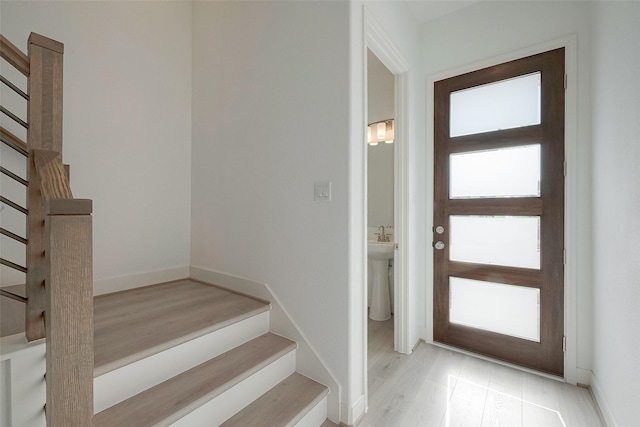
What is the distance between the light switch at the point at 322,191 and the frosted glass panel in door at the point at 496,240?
4.64 ft

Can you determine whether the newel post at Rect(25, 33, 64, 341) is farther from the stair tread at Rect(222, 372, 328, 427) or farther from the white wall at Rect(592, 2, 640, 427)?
the white wall at Rect(592, 2, 640, 427)

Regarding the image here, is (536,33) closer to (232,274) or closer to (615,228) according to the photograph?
(615,228)

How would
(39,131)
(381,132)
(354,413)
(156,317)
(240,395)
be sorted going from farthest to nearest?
(381,132)
(156,317)
(354,413)
(240,395)
(39,131)

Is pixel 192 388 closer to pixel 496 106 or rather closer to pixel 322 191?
pixel 322 191

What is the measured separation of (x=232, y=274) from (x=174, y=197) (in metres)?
1.02

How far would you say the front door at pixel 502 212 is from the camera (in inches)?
→ 79.0

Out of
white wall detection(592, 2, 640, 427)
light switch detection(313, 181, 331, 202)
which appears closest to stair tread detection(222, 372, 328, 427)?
light switch detection(313, 181, 331, 202)

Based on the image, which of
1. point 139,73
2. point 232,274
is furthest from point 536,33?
point 139,73

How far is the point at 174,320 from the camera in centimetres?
169

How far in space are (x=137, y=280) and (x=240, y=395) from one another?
5.16ft

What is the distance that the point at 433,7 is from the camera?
2359 millimetres

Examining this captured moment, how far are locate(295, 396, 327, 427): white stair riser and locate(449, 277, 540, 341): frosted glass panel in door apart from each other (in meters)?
1.45

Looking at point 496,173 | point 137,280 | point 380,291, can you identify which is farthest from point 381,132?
point 137,280

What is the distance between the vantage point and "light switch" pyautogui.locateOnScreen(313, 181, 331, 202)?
1.63 meters
